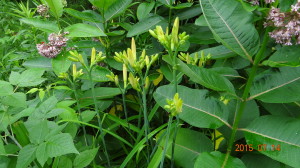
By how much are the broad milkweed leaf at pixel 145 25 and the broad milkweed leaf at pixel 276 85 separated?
1.90 feet

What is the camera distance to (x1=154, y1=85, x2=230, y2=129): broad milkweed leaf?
3.26ft

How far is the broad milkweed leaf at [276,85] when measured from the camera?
0.94 m

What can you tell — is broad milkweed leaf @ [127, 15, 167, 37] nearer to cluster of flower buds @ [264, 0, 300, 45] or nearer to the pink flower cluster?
the pink flower cluster

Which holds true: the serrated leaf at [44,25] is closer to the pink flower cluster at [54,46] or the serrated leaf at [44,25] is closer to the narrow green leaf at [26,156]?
the pink flower cluster at [54,46]

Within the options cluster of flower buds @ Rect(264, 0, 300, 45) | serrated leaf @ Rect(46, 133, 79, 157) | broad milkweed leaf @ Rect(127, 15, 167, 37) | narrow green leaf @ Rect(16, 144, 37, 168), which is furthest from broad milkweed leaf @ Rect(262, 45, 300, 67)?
narrow green leaf @ Rect(16, 144, 37, 168)

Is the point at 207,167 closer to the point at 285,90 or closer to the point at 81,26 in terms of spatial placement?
the point at 285,90

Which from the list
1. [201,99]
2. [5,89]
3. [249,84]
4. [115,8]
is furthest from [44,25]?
[249,84]

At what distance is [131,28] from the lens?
1.39 m

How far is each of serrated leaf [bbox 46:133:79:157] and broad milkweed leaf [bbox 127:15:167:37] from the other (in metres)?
0.65

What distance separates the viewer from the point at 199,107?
3.42 ft

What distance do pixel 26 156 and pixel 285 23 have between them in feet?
Result: 2.74

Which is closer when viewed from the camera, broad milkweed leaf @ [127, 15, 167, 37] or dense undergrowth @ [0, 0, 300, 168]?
dense undergrowth @ [0, 0, 300, 168]

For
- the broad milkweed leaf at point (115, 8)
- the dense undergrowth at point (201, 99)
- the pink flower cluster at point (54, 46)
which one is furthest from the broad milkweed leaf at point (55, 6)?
the broad milkweed leaf at point (115, 8)

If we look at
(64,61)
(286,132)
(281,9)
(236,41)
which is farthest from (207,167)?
(64,61)
